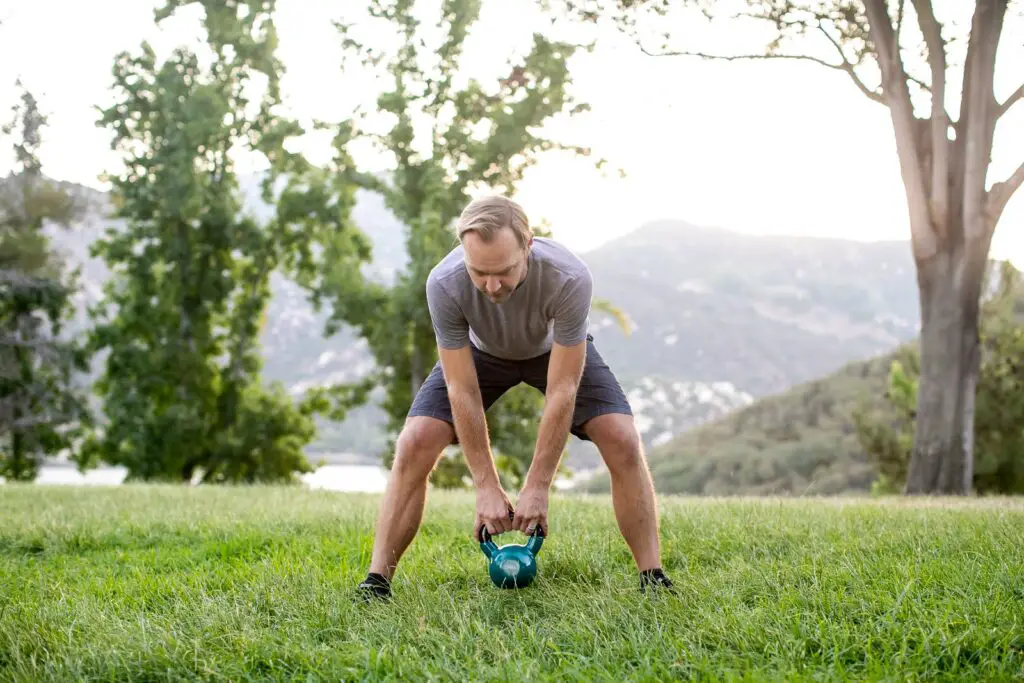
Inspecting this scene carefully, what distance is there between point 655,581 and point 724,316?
11099 centimetres

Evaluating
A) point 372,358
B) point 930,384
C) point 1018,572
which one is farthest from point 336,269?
point 1018,572

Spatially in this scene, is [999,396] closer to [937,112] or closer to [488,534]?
[937,112]

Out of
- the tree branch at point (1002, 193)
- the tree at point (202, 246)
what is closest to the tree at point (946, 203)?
the tree branch at point (1002, 193)

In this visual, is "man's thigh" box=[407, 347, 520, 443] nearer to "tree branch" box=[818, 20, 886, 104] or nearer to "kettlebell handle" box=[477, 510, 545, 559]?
"kettlebell handle" box=[477, 510, 545, 559]

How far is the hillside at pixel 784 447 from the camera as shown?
31.6m

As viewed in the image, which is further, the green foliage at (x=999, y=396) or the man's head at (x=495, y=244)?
the green foliage at (x=999, y=396)

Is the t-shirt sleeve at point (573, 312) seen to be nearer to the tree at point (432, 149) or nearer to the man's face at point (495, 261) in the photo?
the man's face at point (495, 261)

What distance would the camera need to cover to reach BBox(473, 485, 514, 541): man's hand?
392 centimetres

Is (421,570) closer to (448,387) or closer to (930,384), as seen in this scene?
(448,387)

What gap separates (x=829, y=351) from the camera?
101 m

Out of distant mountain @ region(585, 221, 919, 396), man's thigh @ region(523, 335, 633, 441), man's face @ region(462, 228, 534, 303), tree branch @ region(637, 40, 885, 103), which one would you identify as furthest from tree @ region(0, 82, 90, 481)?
distant mountain @ region(585, 221, 919, 396)

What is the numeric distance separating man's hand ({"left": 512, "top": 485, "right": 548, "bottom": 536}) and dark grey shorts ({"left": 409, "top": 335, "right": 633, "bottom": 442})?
44 centimetres

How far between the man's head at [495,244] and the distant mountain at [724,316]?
35.9 meters

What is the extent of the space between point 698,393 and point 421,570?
8460 centimetres
